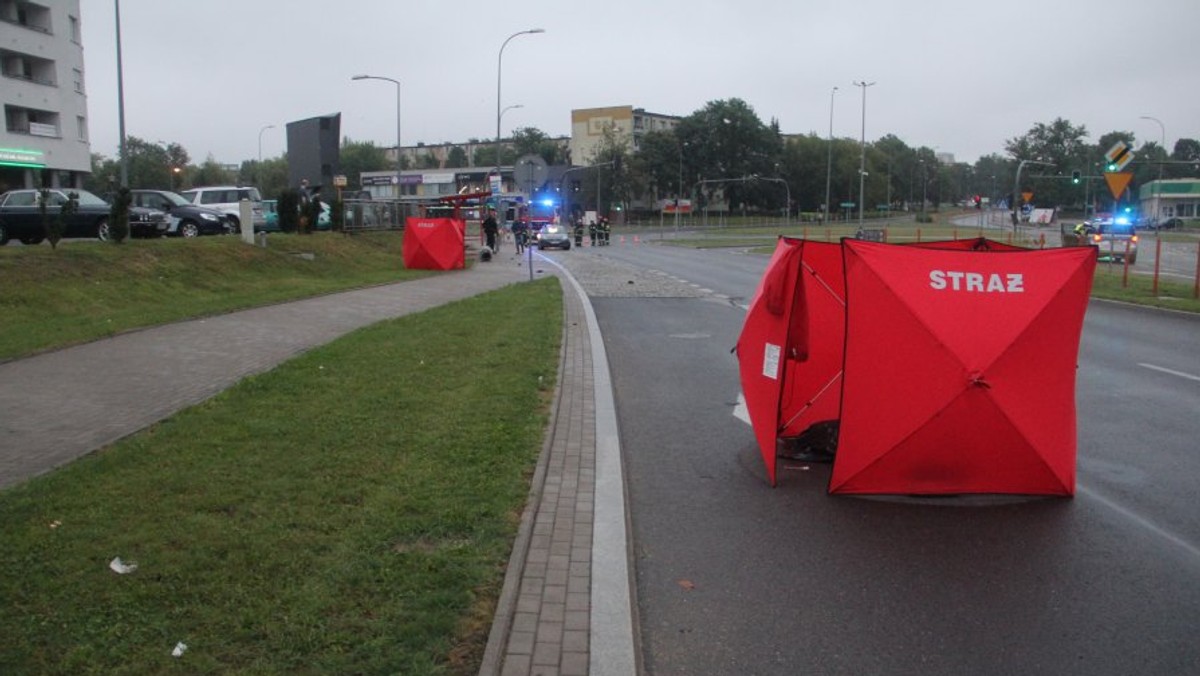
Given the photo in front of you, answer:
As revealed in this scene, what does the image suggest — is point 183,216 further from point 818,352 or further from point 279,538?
point 279,538

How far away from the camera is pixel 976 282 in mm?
5789

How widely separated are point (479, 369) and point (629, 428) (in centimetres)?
251

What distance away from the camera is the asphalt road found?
3920mm

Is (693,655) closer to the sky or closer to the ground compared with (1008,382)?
closer to the ground

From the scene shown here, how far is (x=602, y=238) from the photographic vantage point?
204 feet

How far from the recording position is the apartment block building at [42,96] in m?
44.9

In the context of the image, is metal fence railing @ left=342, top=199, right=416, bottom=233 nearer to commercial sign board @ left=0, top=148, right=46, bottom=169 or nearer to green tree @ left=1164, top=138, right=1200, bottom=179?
commercial sign board @ left=0, top=148, right=46, bottom=169

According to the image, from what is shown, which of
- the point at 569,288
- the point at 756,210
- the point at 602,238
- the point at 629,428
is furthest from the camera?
the point at 756,210

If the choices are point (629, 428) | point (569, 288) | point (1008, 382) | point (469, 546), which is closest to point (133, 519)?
point (469, 546)

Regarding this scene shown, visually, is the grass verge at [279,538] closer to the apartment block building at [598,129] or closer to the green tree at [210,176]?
the green tree at [210,176]

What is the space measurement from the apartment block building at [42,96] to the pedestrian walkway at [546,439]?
37.8m

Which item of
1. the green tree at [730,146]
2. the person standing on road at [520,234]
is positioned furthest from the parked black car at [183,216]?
the green tree at [730,146]

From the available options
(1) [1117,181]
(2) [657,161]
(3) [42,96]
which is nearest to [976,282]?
(1) [1117,181]

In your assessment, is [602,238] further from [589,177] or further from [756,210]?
[756,210]
